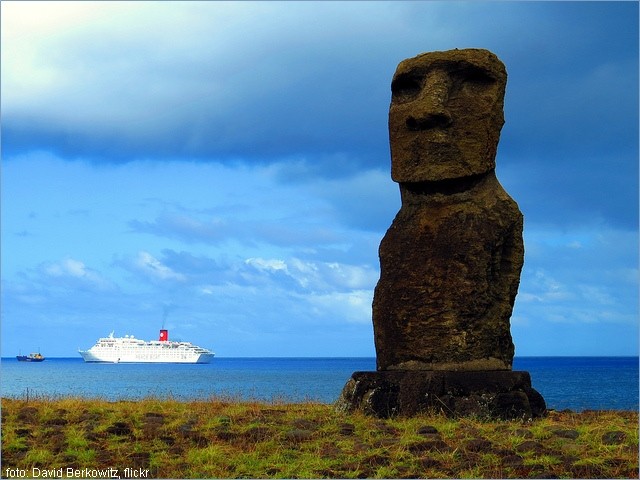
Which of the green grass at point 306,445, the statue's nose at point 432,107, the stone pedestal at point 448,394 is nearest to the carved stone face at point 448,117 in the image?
the statue's nose at point 432,107

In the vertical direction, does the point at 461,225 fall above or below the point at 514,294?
above

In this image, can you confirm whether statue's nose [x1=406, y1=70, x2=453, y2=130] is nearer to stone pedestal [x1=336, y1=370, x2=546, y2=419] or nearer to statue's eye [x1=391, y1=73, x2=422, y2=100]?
statue's eye [x1=391, y1=73, x2=422, y2=100]

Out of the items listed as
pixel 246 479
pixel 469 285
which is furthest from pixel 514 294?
pixel 246 479

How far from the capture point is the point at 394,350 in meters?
12.3

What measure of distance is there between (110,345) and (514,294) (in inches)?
4381

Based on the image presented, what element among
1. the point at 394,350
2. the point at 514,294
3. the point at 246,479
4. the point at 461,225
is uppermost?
the point at 461,225

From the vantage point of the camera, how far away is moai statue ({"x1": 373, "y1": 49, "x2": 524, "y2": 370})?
11977 millimetres

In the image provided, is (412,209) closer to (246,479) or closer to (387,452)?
(387,452)

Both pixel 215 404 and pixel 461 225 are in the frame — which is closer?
pixel 461 225

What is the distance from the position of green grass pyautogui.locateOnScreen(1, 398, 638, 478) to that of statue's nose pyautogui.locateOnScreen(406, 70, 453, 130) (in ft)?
13.3

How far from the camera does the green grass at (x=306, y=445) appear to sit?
881 centimetres

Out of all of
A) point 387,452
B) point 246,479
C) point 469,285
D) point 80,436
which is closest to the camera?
point 246,479

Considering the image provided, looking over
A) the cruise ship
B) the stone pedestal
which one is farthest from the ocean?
the cruise ship

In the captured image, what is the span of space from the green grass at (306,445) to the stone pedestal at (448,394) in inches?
10.2
